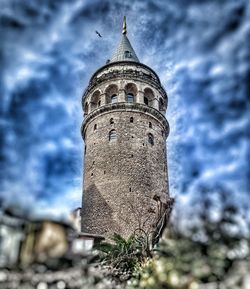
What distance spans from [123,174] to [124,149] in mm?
1551

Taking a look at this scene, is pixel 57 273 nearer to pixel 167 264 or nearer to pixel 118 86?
pixel 167 264

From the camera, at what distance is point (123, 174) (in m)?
19.0

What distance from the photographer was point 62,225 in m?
4.07

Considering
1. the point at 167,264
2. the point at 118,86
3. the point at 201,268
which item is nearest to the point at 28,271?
the point at 167,264

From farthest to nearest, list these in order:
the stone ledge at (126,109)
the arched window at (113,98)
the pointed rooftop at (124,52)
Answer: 1. the pointed rooftop at (124,52)
2. the arched window at (113,98)
3. the stone ledge at (126,109)

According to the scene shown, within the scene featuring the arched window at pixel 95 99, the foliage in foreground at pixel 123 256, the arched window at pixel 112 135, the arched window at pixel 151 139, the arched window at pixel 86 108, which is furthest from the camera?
the arched window at pixel 86 108

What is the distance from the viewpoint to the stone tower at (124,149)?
59.9 ft

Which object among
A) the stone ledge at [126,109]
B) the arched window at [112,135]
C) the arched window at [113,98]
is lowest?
the arched window at [112,135]

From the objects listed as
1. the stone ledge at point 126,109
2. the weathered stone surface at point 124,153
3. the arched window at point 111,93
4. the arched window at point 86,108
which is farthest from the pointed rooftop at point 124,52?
the stone ledge at point 126,109

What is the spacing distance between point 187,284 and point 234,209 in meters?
0.97

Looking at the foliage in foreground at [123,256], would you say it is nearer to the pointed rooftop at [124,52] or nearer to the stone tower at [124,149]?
the stone tower at [124,149]

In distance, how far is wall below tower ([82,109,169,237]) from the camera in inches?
713

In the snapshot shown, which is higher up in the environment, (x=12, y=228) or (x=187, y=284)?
(x=12, y=228)

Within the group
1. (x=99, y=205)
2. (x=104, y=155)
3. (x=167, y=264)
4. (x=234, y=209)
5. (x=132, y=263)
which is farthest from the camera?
(x=104, y=155)
